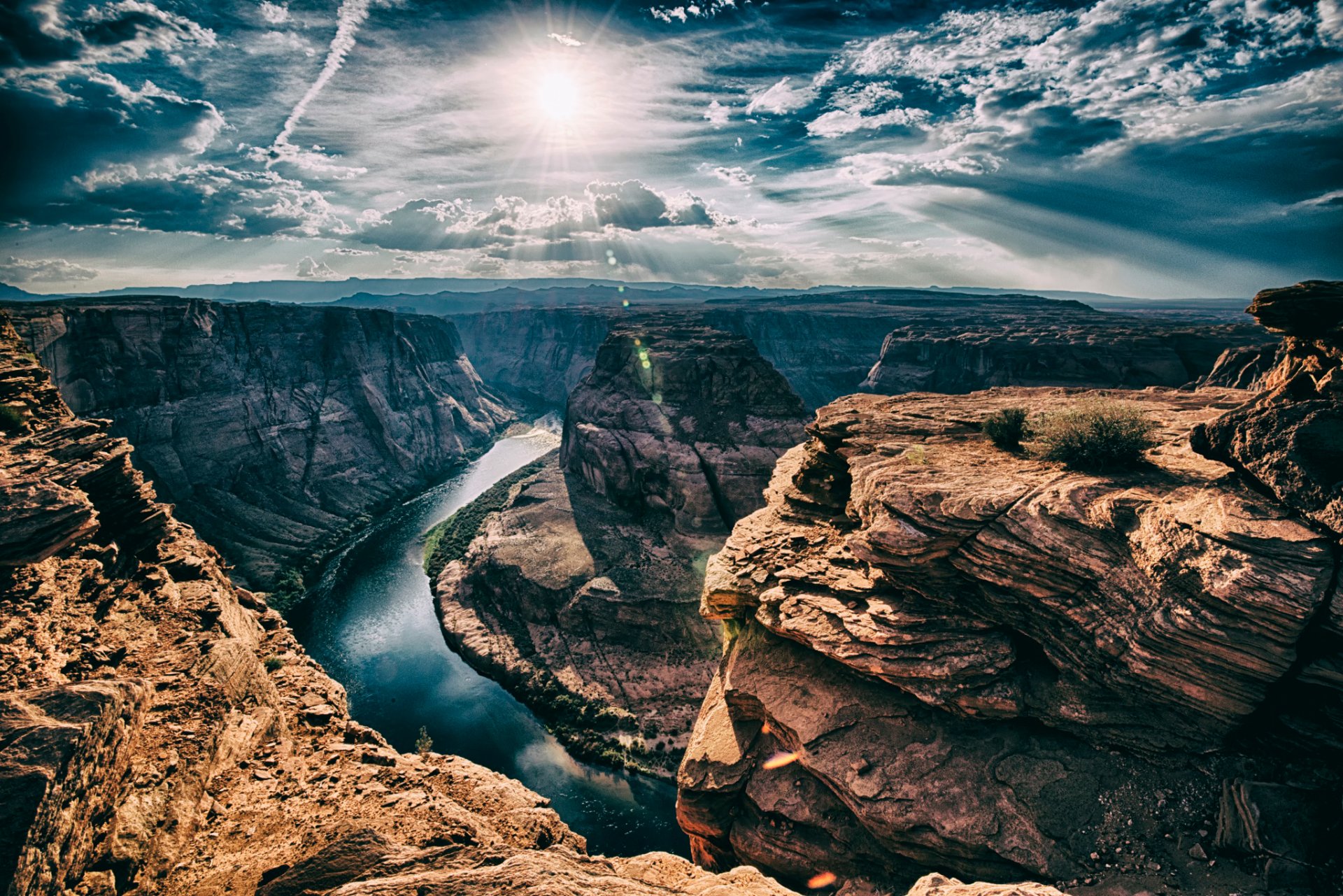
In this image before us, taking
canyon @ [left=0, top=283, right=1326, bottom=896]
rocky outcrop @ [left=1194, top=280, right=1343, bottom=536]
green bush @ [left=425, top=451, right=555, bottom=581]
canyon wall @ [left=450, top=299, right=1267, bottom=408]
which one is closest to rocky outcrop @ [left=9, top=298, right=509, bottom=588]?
green bush @ [left=425, top=451, right=555, bottom=581]

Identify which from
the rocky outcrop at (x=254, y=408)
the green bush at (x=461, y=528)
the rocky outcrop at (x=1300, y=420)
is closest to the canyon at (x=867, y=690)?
the rocky outcrop at (x=1300, y=420)

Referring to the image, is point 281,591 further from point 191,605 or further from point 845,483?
point 845,483

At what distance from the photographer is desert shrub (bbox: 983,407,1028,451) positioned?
21406 millimetres

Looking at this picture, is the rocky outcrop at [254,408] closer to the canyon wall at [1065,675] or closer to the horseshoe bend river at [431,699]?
the horseshoe bend river at [431,699]

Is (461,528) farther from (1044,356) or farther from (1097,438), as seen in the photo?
(1044,356)

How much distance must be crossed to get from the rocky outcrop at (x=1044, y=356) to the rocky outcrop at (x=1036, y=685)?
6427 centimetres

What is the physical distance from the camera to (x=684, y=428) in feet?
219

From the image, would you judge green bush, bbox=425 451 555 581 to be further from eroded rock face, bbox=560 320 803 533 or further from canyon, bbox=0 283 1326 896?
canyon, bbox=0 283 1326 896

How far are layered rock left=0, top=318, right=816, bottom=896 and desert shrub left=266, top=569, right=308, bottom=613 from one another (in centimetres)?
3482

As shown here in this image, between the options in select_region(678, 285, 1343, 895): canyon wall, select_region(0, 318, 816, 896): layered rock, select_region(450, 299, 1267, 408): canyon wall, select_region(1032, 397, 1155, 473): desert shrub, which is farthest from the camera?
select_region(450, 299, 1267, 408): canyon wall

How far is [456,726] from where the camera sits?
39031mm

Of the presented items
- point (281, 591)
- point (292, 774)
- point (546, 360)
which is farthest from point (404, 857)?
point (546, 360)

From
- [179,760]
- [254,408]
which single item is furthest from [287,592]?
[179,760]

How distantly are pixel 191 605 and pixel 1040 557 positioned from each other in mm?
30109
